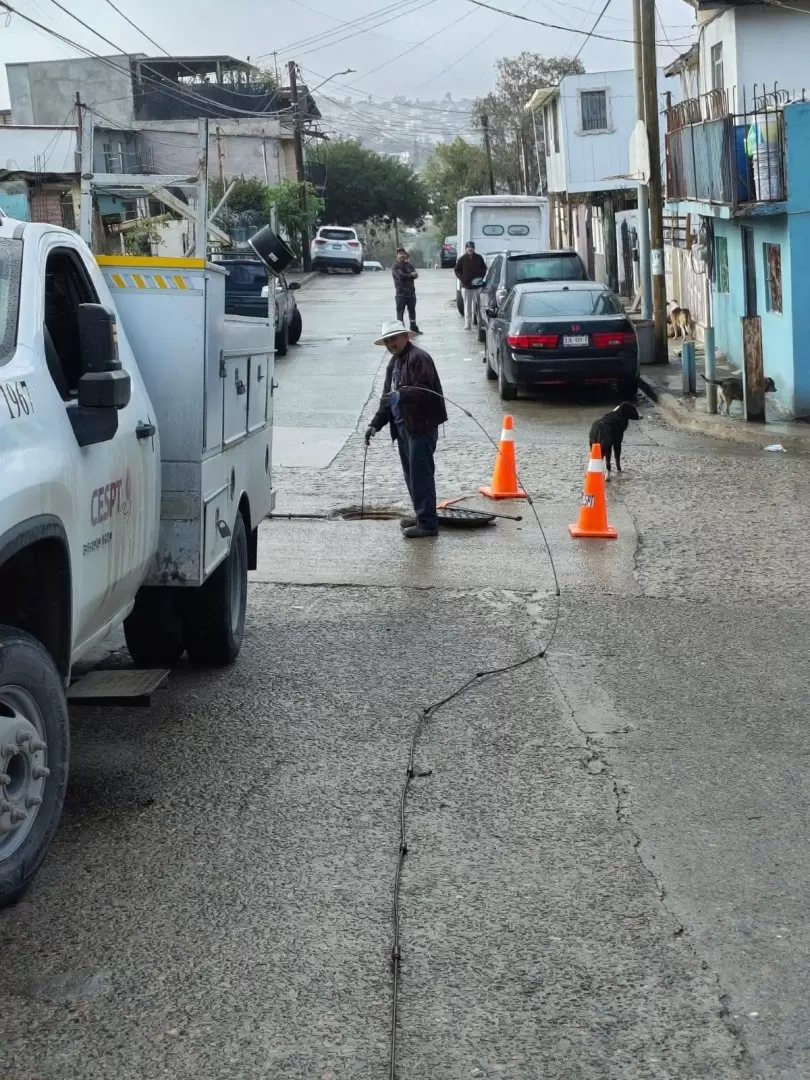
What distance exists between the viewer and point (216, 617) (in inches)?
297

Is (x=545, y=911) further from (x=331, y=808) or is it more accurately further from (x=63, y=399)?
(x=63, y=399)

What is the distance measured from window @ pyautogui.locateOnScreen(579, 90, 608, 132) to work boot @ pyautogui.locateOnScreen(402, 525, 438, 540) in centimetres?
3831

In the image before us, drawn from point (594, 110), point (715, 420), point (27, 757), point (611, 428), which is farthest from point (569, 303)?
point (594, 110)

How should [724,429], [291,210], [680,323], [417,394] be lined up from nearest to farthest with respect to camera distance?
[417,394], [724,429], [680,323], [291,210]

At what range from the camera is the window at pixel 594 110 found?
4728 cm

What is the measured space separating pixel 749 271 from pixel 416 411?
1157cm

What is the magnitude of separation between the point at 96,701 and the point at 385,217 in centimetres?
8916

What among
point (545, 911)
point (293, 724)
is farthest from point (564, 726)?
point (545, 911)

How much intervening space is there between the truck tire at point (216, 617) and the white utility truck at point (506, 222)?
32794 millimetres

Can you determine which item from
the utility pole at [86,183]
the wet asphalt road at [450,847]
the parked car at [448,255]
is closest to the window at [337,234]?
the parked car at [448,255]

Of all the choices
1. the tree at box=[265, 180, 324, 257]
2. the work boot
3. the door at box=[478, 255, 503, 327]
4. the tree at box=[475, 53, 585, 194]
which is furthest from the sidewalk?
the tree at box=[475, 53, 585, 194]

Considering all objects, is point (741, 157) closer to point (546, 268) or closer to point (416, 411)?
point (546, 268)

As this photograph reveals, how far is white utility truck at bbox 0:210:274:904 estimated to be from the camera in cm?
458

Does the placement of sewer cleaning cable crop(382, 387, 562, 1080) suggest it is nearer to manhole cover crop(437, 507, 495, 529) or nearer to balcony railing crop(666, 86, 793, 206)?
manhole cover crop(437, 507, 495, 529)
